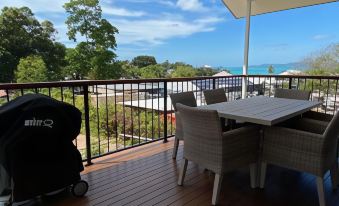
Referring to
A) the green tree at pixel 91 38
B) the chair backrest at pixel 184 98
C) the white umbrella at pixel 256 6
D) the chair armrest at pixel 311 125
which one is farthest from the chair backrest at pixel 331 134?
the green tree at pixel 91 38

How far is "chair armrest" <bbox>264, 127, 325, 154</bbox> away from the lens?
193 cm

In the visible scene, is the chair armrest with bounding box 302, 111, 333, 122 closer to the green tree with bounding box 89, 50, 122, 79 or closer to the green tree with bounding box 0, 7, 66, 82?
the green tree with bounding box 89, 50, 122, 79

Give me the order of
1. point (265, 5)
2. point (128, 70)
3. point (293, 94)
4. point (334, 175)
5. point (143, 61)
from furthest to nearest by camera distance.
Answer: point (143, 61)
point (128, 70)
point (265, 5)
point (293, 94)
point (334, 175)

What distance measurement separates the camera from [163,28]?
39.4 metres

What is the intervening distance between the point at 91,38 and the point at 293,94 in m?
23.6

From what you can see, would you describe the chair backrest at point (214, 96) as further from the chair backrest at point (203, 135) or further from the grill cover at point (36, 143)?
the grill cover at point (36, 143)

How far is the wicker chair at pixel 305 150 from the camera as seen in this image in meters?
1.92

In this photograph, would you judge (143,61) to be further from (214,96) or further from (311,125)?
(311,125)

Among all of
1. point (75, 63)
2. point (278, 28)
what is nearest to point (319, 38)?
point (278, 28)

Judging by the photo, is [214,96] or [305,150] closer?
[305,150]

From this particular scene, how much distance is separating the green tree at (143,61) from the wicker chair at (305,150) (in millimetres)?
31158

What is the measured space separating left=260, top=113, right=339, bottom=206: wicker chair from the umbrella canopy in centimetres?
438

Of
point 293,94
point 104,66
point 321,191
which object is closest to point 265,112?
point 321,191

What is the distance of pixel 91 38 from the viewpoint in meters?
24.3
